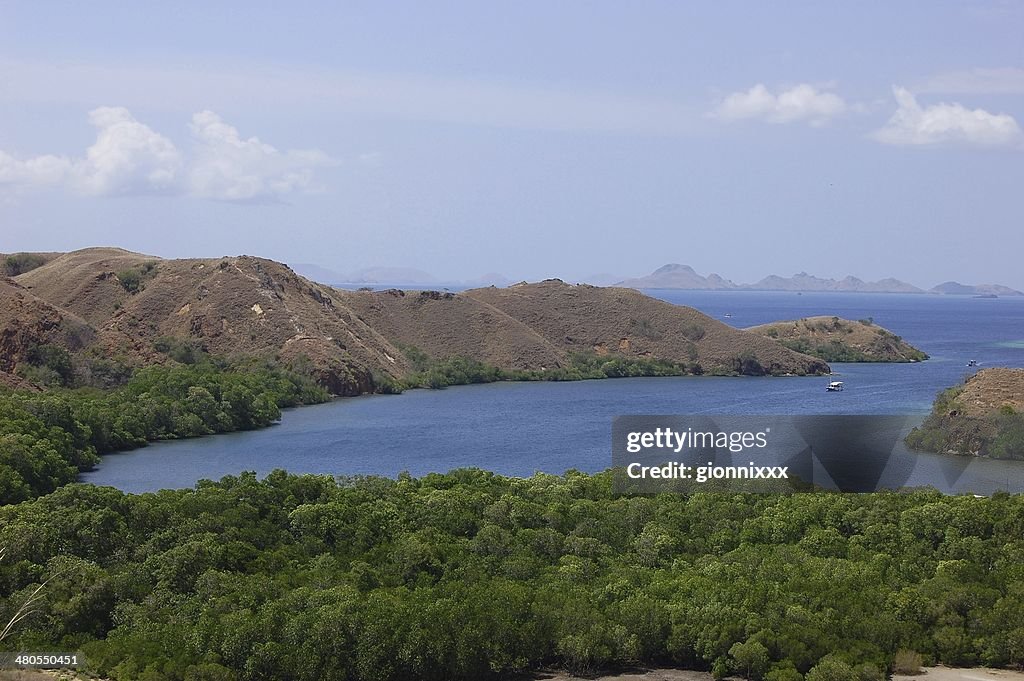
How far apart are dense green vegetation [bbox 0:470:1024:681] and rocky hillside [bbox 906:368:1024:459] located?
21853 mm

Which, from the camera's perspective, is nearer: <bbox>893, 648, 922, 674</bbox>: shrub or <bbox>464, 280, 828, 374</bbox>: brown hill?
<bbox>893, 648, 922, 674</bbox>: shrub

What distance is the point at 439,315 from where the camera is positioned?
351ft

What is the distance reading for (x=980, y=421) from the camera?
58625mm

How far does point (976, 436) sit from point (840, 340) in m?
66.3

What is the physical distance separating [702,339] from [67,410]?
66.5 m

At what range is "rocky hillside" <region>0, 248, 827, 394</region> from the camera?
84750 mm

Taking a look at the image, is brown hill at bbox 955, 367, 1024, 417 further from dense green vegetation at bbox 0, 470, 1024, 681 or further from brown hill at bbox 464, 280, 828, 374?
brown hill at bbox 464, 280, 828, 374

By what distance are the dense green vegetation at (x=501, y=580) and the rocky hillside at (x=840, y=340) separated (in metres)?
83.7

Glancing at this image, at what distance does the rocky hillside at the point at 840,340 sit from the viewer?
118875mm

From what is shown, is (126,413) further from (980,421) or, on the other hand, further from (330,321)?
(980,421)

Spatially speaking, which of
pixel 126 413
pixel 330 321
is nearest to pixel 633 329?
pixel 330 321

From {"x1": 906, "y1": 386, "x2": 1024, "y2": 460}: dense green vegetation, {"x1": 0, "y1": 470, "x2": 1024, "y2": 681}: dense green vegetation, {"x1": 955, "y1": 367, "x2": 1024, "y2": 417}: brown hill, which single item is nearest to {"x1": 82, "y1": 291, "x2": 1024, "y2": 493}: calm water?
{"x1": 906, "y1": 386, "x2": 1024, "y2": 460}: dense green vegetation

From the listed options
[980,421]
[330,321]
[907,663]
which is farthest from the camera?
[330,321]

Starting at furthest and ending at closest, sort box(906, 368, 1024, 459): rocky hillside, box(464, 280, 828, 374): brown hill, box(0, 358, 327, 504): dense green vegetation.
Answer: box(464, 280, 828, 374): brown hill → box(906, 368, 1024, 459): rocky hillside → box(0, 358, 327, 504): dense green vegetation
